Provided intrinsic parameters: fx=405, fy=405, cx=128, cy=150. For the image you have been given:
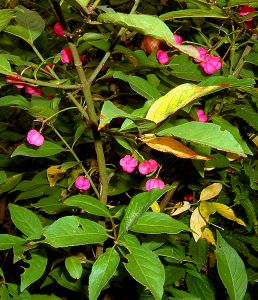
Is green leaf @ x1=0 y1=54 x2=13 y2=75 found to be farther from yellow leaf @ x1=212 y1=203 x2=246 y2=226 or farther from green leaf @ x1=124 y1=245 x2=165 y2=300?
yellow leaf @ x1=212 y1=203 x2=246 y2=226

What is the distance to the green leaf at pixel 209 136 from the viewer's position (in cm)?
54

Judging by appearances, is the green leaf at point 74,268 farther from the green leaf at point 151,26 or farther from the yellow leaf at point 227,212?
the green leaf at point 151,26

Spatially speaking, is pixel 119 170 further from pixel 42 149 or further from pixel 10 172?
pixel 10 172

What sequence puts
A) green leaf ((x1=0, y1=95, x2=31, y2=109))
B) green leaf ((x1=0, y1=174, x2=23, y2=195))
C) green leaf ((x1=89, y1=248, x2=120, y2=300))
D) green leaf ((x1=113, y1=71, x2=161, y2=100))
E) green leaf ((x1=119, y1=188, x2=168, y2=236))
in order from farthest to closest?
green leaf ((x1=0, y1=174, x2=23, y2=195)), green leaf ((x1=0, y1=95, x2=31, y2=109)), green leaf ((x1=113, y1=71, x2=161, y2=100)), green leaf ((x1=119, y1=188, x2=168, y2=236)), green leaf ((x1=89, y1=248, x2=120, y2=300))

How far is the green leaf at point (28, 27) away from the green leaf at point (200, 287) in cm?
84

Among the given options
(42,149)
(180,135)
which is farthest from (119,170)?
(180,135)

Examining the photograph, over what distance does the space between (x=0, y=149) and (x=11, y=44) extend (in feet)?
1.99

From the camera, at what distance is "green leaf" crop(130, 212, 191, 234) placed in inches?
28.2

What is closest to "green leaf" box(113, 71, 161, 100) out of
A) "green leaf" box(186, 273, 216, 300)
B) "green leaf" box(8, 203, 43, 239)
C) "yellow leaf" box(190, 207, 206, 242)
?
"green leaf" box(8, 203, 43, 239)

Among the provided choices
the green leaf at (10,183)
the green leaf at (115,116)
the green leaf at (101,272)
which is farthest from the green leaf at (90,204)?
the green leaf at (10,183)

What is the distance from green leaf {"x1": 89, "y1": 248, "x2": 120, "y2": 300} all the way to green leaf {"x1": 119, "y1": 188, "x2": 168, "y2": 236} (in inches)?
2.5

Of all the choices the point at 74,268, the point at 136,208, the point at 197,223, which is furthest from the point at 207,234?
the point at 136,208

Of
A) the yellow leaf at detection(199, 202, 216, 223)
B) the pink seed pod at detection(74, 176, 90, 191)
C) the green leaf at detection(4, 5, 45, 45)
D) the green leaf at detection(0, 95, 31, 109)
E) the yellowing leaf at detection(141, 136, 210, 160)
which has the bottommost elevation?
the yellow leaf at detection(199, 202, 216, 223)

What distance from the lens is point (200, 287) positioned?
1.25 meters
